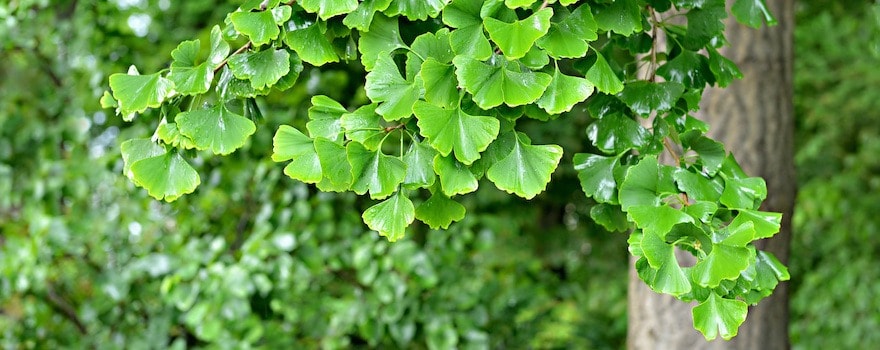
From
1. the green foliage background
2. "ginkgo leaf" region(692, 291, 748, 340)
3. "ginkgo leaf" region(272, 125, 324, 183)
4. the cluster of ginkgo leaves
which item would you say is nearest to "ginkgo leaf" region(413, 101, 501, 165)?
the cluster of ginkgo leaves

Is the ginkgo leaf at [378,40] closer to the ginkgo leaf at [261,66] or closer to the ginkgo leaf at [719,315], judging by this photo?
the ginkgo leaf at [261,66]

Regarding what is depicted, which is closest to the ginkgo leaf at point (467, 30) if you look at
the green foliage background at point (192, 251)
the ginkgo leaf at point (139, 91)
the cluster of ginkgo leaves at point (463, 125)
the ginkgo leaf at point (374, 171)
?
the cluster of ginkgo leaves at point (463, 125)

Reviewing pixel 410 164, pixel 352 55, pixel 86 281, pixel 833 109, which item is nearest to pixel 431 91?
Result: pixel 410 164

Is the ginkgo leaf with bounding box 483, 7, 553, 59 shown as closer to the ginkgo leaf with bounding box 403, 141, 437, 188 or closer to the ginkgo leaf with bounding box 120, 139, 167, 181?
the ginkgo leaf with bounding box 403, 141, 437, 188

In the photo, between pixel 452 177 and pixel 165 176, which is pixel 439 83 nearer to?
pixel 452 177

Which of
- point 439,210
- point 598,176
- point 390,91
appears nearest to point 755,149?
point 598,176

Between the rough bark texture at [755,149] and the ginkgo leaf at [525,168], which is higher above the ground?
the ginkgo leaf at [525,168]
